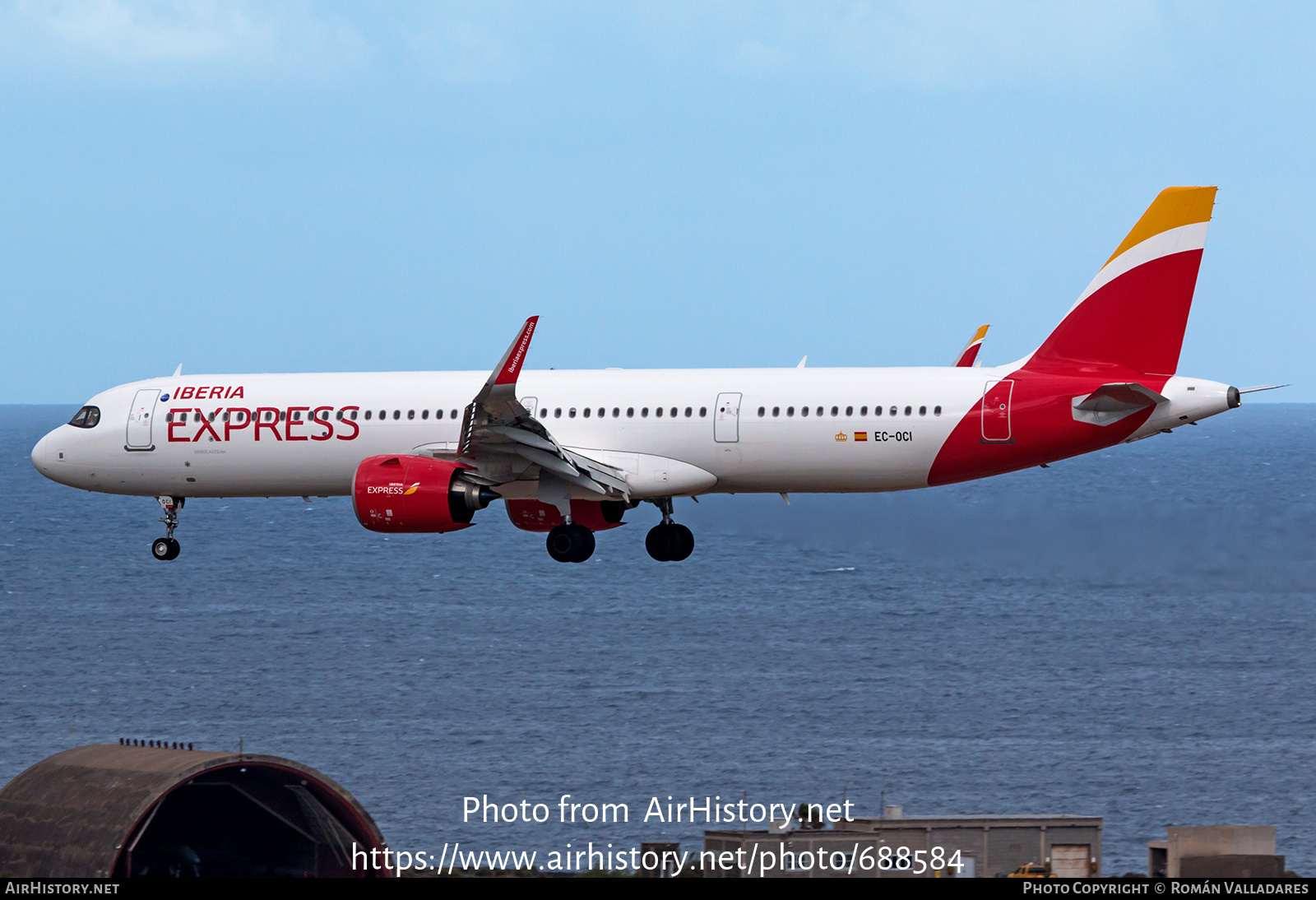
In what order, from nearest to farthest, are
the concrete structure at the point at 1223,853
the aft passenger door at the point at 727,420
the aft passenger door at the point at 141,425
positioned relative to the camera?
1. the aft passenger door at the point at 727,420
2. the aft passenger door at the point at 141,425
3. the concrete structure at the point at 1223,853

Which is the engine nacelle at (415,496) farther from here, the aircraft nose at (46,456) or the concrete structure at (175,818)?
the concrete structure at (175,818)

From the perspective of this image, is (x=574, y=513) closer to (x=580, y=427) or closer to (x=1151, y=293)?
(x=580, y=427)

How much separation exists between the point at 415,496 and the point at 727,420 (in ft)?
24.2

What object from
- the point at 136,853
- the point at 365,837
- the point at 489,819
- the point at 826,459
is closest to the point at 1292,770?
the point at 489,819

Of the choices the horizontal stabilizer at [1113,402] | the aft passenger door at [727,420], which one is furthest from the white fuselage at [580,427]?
the horizontal stabilizer at [1113,402]

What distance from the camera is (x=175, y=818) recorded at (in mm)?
90688

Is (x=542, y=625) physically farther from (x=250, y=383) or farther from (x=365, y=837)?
(x=250, y=383)

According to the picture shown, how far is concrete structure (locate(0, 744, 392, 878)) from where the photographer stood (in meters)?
81.0

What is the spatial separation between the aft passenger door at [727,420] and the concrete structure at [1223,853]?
48013 mm

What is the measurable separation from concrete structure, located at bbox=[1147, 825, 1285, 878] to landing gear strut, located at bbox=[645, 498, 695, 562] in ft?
146

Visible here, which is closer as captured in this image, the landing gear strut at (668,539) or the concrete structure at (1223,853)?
the landing gear strut at (668,539)

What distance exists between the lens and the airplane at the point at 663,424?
125 feet

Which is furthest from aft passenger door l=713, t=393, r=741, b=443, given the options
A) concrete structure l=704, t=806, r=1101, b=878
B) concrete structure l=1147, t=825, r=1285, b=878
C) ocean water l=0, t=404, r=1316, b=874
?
concrete structure l=704, t=806, r=1101, b=878

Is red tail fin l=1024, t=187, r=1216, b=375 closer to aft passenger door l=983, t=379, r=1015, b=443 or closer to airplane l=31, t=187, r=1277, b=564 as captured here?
airplane l=31, t=187, r=1277, b=564
